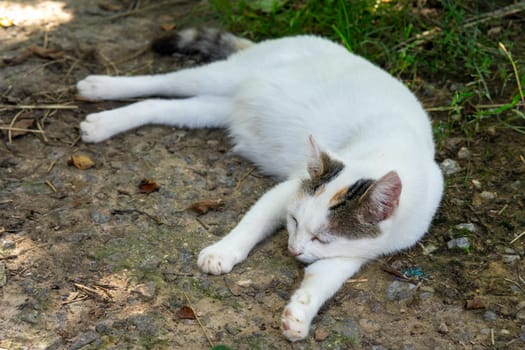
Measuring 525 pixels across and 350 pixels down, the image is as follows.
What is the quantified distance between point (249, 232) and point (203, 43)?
7.21ft

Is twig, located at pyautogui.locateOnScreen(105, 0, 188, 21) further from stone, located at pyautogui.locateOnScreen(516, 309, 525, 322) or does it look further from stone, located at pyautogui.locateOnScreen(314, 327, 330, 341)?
stone, located at pyautogui.locateOnScreen(516, 309, 525, 322)

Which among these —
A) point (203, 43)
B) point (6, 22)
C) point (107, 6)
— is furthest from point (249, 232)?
point (107, 6)

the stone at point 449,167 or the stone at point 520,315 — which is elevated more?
the stone at point 520,315

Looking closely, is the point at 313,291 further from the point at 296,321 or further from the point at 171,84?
the point at 171,84

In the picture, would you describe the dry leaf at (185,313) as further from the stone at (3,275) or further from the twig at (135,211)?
the stone at (3,275)

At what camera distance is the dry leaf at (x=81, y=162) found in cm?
405

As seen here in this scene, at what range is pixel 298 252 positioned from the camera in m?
3.21

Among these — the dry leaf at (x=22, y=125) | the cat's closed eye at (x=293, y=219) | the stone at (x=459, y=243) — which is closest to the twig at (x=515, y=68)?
the stone at (x=459, y=243)

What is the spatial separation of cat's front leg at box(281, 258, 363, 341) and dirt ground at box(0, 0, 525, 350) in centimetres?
7

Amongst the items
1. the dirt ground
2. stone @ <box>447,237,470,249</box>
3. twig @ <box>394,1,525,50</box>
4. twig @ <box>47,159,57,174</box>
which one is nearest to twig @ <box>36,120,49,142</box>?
the dirt ground

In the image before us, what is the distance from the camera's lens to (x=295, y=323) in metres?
3.00

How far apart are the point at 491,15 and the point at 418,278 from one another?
2725 millimetres

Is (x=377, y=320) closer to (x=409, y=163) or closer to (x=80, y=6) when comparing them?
(x=409, y=163)

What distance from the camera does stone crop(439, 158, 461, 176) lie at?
4328 millimetres
